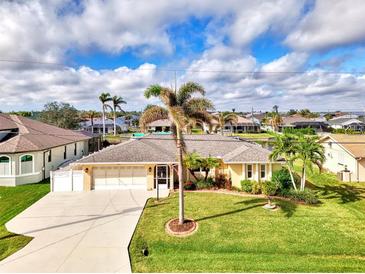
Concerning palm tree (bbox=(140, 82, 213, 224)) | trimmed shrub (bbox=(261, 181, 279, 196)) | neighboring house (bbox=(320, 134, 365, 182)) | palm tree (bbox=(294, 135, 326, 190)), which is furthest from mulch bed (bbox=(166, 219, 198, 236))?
neighboring house (bbox=(320, 134, 365, 182))

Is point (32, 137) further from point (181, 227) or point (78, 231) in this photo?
point (181, 227)

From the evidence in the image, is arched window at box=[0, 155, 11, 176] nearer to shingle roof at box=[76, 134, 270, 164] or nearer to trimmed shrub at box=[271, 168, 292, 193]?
shingle roof at box=[76, 134, 270, 164]

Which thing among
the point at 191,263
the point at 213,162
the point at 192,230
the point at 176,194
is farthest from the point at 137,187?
the point at 191,263

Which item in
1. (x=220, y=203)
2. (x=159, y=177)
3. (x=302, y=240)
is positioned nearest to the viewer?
(x=302, y=240)

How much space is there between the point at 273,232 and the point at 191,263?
4933 mm

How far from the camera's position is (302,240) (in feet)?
39.4

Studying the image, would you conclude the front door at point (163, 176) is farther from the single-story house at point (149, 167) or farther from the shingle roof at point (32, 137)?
the shingle roof at point (32, 137)

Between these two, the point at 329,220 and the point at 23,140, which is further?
the point at 23,140

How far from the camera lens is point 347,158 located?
25250mm

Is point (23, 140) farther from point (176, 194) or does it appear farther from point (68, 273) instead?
point (68, 273)

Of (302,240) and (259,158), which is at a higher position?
(259,158)

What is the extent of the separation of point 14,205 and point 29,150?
624 centimetres

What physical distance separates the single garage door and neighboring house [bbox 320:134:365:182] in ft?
53.9

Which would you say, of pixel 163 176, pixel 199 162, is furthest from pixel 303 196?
pixel 163 176
